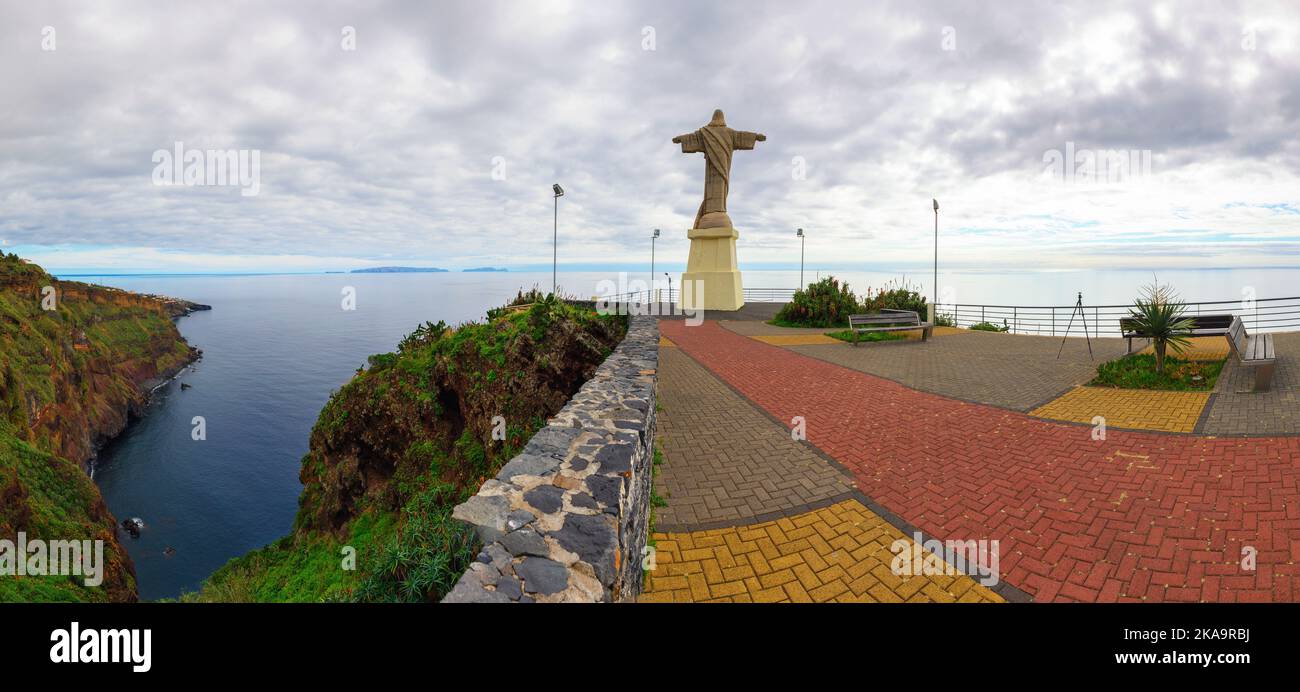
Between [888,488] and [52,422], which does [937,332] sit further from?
[52,422]

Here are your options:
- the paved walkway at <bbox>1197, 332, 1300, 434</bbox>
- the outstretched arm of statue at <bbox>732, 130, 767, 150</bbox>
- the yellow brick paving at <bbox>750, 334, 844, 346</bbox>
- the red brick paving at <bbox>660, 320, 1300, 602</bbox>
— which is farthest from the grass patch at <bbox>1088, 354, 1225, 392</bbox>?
the outstretched arm of statue at <bbox>732, 130, 767, 150</bbox>

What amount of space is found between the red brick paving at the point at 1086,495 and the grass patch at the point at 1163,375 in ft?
9.03

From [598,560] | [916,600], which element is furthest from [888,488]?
[598,560]

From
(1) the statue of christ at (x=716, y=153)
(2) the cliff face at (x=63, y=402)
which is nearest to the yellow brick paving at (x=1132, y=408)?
(1) the statue of christ at (x=716, y=153)

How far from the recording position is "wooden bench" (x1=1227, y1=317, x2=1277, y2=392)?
6781 millimetres

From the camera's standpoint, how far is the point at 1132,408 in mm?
6676

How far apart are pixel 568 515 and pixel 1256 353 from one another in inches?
402

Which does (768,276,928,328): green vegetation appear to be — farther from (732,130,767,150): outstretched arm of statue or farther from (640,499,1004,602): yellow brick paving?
(640,499,1004,602): yellow brick paving

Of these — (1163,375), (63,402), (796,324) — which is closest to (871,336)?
(796,324)

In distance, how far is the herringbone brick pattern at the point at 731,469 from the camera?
4.38 m

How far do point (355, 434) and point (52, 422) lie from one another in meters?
41.9

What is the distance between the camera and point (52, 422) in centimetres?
3569

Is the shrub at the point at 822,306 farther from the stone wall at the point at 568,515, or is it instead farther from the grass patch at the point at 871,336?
the stone wall at the point at 568,515

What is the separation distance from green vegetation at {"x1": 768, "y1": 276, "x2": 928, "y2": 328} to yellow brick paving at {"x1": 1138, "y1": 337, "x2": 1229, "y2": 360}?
8120 millimetres
